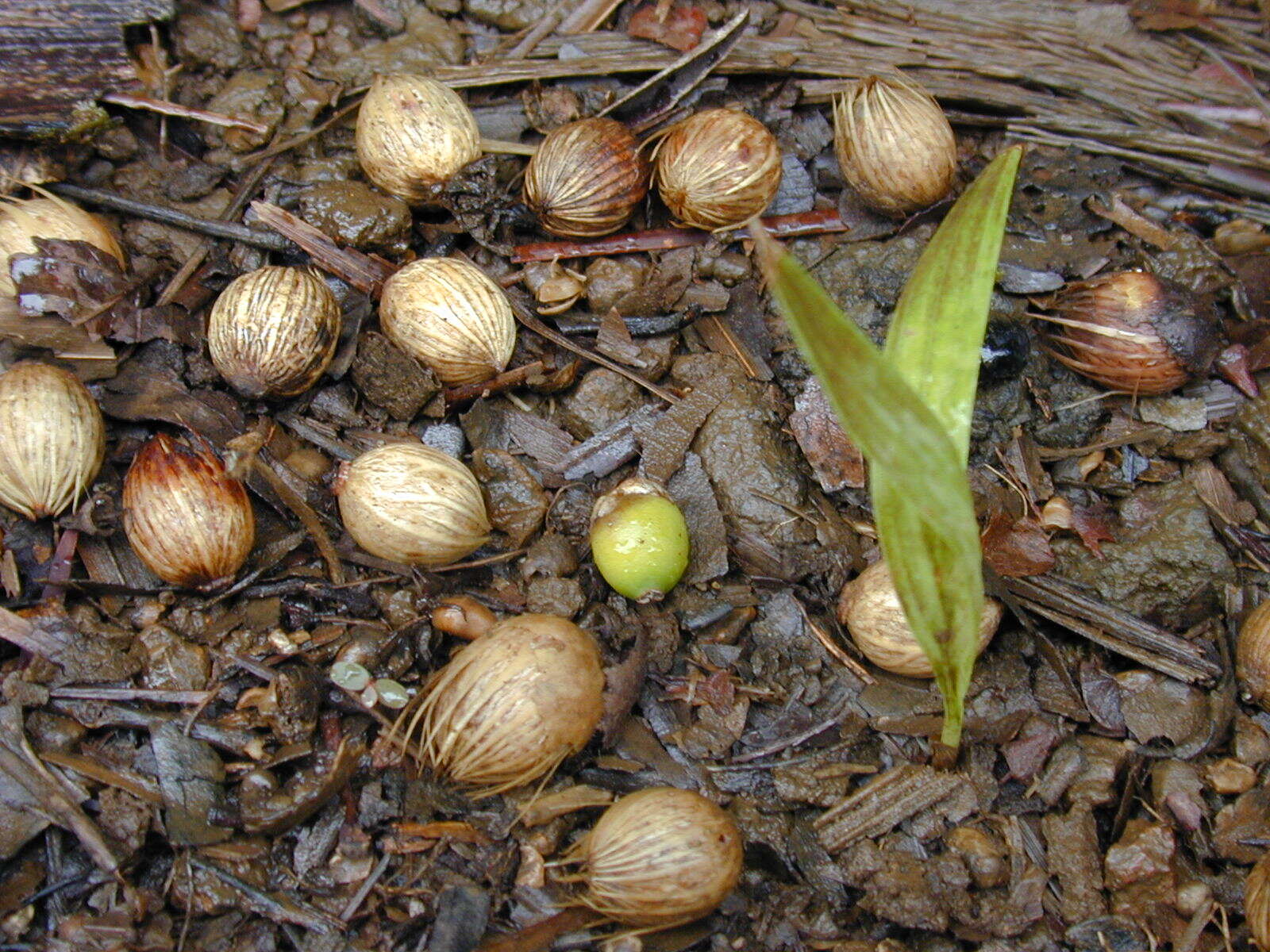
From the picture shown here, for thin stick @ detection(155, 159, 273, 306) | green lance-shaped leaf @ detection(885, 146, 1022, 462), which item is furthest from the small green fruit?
thin stick @ detection(155, 159, 273, 306)

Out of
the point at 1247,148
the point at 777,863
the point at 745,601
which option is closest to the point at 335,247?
the point at 745,601

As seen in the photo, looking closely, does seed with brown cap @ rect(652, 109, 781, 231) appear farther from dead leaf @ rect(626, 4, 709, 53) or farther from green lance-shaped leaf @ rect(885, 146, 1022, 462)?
green lance-shaped leaf @ rect(885, 146, 1022, 462)

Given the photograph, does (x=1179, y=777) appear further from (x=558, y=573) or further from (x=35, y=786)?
(x=35, y=786)

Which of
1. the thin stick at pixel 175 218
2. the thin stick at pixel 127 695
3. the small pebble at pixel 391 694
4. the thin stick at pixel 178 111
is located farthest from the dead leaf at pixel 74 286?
the small pebble at pixel 391 694

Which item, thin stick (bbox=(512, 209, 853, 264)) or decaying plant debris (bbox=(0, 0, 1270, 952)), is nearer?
decaying plant debris (bbox=(0, 0, 1270, 952))

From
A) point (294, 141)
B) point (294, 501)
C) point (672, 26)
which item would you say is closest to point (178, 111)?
point (294, 141)

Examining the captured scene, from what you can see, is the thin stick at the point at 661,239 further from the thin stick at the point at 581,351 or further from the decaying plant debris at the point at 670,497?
the thin stick at the point at 581,351
